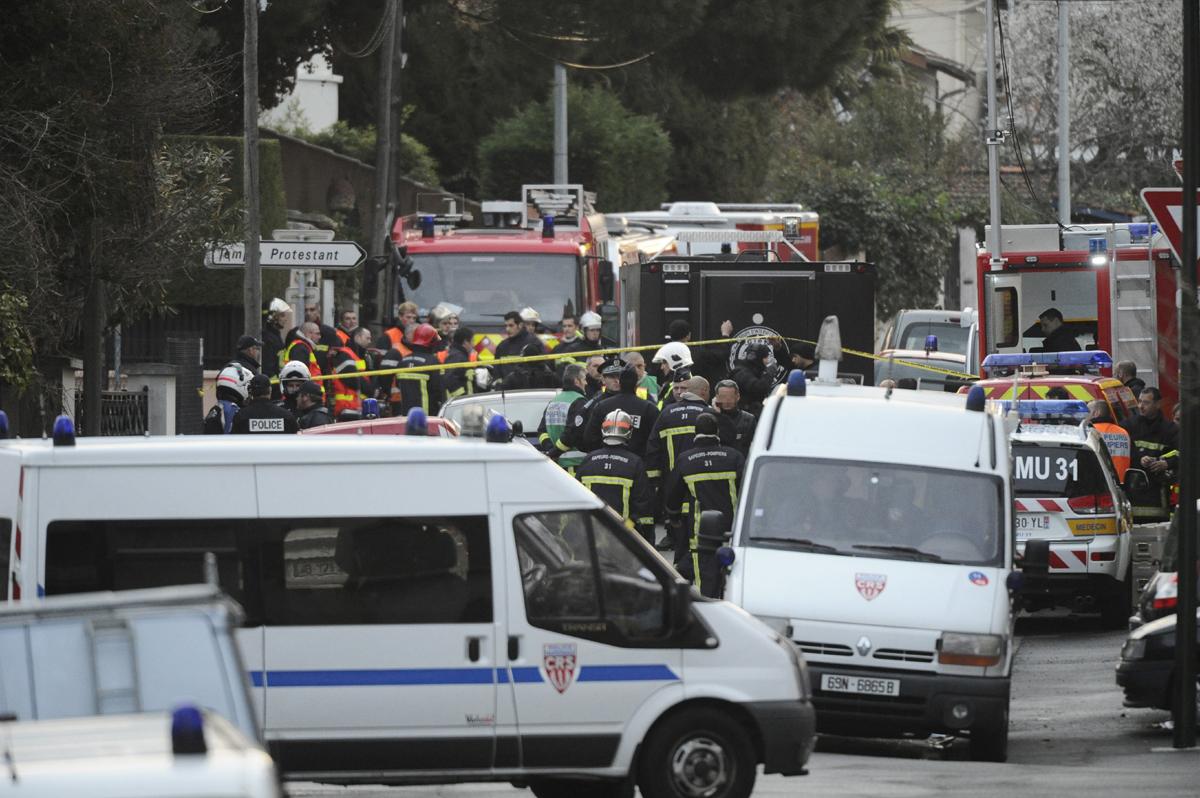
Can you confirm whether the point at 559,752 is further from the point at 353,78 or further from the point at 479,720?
the point at 353,78

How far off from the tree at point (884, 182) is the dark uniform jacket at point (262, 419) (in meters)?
Result: 33.0

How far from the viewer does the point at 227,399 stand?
58.1 feet

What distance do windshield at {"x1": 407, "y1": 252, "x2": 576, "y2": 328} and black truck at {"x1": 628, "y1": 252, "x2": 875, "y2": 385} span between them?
2.38 meters

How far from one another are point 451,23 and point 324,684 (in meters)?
33.1

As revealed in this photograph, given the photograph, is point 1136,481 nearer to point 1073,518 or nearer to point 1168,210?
point 1073,518

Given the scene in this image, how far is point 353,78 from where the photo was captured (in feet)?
151

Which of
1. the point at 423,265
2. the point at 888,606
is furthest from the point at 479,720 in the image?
the point at 423,265

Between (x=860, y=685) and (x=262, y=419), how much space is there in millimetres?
6287

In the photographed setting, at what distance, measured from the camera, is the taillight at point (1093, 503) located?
16.2 metres

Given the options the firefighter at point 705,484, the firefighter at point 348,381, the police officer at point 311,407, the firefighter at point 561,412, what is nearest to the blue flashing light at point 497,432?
the firefighter at point 705,484

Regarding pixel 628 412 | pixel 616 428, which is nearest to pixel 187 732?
pixel 616 428

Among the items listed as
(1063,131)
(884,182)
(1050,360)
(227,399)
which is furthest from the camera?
(884,182)

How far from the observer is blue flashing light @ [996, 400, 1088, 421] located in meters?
17.3

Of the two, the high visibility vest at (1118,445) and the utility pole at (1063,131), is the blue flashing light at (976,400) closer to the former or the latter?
the high visibility vest at (1118,445)
